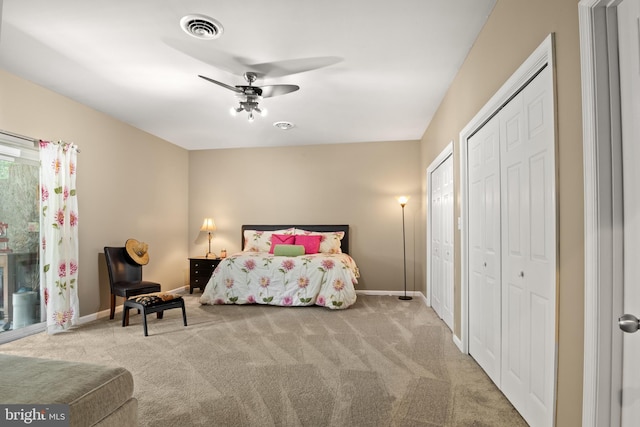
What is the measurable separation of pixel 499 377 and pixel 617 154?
1764 millimetres

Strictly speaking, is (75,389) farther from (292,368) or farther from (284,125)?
(284,125)

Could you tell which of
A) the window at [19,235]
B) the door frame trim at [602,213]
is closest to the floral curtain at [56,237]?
the window at [19,235]

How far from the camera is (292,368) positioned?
2.83 m

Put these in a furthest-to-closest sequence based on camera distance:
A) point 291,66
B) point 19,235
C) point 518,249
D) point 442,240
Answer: point 442,240 < point 19,235 < point 291,66 < point 518,249

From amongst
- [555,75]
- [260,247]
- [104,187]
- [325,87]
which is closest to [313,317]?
[260,247]

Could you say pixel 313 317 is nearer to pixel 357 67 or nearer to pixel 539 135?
pixel 357 67

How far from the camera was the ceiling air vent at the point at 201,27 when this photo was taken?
8.23ft

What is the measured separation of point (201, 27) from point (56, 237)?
278 centimetres

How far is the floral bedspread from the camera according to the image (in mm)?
4938

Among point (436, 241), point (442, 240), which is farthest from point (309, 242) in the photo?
point (442, 240)

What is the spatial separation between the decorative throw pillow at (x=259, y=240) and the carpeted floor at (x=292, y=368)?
1.76 meters

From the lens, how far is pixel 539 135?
1.87 m

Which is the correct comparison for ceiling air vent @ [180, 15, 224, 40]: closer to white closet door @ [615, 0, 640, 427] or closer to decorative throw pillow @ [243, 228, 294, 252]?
white closet door @ [615, 0, 640, 427]

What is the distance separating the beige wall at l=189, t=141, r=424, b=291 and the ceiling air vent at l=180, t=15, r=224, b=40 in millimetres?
Result: 3802
